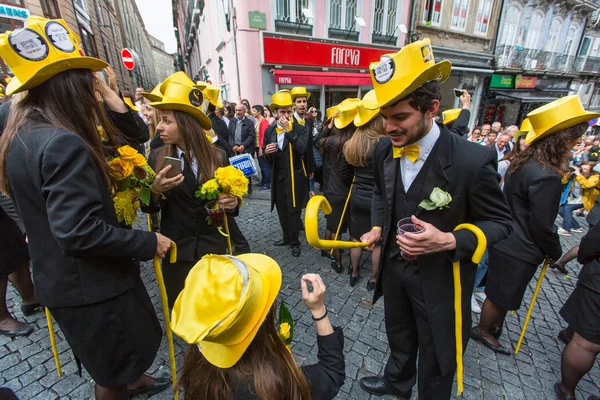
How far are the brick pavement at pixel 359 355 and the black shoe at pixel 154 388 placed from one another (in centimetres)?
5

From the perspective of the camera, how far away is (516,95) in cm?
1986

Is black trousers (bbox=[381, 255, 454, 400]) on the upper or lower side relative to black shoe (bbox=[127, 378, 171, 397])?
upper

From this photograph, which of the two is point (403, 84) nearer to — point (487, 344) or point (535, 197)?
point (535, 197)

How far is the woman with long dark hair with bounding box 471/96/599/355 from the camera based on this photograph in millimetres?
2180

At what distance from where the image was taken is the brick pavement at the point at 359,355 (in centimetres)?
236

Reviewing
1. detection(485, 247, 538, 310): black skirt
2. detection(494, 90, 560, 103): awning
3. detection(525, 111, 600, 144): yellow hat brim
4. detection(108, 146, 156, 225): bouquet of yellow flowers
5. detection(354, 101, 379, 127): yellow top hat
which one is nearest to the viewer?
detection(108, 146, 156, 225): bouquet of yellow flowers

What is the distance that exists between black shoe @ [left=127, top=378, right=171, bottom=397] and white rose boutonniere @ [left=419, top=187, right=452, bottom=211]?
252 centimetres

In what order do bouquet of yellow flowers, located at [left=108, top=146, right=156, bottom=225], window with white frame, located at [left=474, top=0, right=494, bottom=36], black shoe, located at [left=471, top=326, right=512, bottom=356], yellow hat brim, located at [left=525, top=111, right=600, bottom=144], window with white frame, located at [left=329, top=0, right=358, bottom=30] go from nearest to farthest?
bouquet of yellow flowers, located at [left=108, top=146, right=156, bottom=225], yellow hat brim, located at [left=525, top=111, right=600, bottom=144], black shoe, located at [left=471, top=326, right=512, bottom=356], window with white frame, located at [left=329, top=0, right=358, bottom=30], window with white frame, located at [left=474, top=0, right=494, bottom=36]

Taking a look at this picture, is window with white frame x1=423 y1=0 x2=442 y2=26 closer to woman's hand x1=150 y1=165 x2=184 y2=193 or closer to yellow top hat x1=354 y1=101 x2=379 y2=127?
yellow top hat x1=354 y1=101 x2=379 y2=127

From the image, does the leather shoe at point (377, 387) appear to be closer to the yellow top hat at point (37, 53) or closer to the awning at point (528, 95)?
the yellow top hat at point (37, 53)

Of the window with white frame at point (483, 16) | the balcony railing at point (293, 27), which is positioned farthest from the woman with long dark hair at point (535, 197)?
the window with white frame at point (483, 16)

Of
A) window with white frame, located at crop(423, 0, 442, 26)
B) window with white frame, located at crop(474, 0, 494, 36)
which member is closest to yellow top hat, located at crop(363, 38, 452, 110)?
window with white frame, located at crop(423, 0, 442, 26)

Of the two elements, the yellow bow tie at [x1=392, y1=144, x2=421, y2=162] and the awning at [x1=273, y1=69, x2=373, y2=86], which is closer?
the yellow bow tie at [x1=392, y1=144, x2=421, y2=162]

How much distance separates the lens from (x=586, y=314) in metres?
2.03
